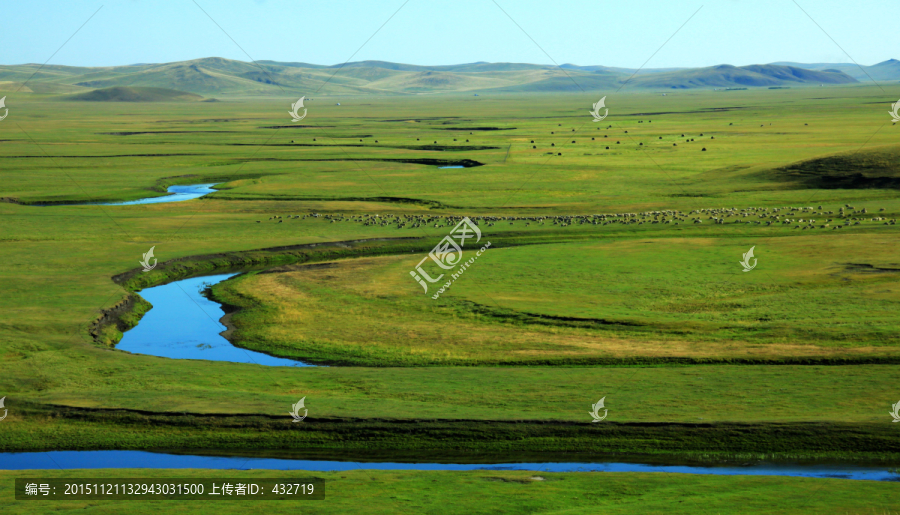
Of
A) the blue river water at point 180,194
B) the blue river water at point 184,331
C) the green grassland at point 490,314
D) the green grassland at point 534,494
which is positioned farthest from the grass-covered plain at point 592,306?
the blue river water at point 180,194

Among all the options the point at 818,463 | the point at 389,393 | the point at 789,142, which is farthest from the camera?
the point at 789,142

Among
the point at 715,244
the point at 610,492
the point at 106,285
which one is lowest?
the point at 610,492

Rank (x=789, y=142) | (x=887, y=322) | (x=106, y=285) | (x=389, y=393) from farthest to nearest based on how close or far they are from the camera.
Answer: (x=789, y=142), (x=106, y=285), (x=887, y=322), (x=389, y=393)

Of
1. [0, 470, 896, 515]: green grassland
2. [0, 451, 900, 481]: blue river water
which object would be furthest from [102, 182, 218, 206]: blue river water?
[0, 470, 896, 515]: green grassland

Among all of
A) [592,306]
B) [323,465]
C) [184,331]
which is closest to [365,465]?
[323,465]

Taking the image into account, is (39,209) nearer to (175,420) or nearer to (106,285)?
(106,285)

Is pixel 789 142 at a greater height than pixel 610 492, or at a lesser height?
greater

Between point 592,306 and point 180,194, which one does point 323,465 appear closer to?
point 592,306

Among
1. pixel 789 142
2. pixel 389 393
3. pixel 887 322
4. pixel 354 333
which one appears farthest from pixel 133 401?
pixel 789 142
